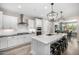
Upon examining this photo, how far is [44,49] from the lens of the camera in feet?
6.57

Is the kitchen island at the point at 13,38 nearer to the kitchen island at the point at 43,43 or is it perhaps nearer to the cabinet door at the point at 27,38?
the cabinet door at the point at 27,38

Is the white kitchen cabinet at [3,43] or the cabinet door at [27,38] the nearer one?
the white kitchen cabinet at [3,43]

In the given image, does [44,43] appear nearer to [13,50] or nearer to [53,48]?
[53,48]

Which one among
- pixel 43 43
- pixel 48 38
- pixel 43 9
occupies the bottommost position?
pixel 43 43

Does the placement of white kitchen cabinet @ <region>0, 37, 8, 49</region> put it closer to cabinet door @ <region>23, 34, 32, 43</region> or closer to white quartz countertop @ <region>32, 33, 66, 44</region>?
cabinet door @ <region>23, 34, 32, 43</region>

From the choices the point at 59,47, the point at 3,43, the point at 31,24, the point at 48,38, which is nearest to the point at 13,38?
the point at 3,43

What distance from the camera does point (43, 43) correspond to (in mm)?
2018

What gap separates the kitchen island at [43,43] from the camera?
2.00 metres

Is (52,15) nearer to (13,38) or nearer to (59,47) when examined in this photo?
(59,47)

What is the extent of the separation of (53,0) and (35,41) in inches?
40.6

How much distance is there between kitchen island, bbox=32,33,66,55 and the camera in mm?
1999

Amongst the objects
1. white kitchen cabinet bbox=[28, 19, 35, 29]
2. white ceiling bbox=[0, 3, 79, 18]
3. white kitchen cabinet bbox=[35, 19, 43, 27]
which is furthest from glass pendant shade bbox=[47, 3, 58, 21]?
white kitchen cabinet bbox=[28, 19, 35, 29]

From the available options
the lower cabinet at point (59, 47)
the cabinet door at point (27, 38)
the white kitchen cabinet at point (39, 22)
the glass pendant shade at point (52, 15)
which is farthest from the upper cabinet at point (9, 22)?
the lower cabinet at point (59, 47)

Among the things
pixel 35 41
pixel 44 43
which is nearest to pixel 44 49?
pixel 44 43
